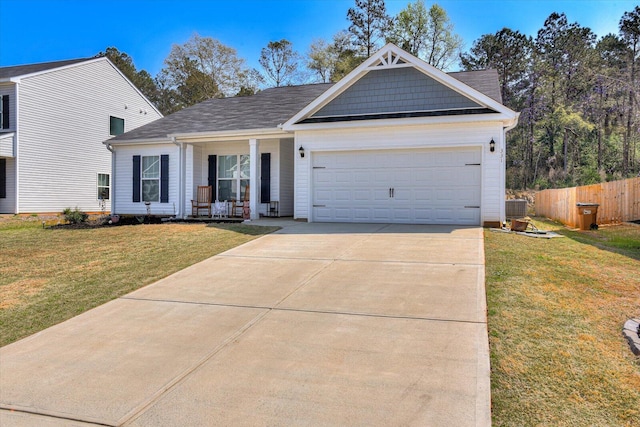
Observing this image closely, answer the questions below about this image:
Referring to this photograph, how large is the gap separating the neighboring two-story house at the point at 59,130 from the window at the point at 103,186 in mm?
24

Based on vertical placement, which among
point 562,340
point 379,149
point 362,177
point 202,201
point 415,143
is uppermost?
point 415,143

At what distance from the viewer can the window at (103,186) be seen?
21750 millimetres

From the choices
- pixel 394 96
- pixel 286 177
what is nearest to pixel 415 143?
pixel 394 96

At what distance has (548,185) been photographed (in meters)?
28.5

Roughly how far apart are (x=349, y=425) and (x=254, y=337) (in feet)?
5.52

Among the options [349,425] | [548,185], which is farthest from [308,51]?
Result: [349,425]

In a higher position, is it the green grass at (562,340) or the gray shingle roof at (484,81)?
the gray shingle roof at (484,81)

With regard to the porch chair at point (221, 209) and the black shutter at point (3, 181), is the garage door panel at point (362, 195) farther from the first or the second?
the black shutter at point (3, 181)

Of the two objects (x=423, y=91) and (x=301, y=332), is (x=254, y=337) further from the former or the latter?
(x=423, y=91)

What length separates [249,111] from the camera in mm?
15781

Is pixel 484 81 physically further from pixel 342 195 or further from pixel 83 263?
pixel 83 263

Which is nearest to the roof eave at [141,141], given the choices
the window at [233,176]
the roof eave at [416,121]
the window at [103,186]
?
the window at [233,176]

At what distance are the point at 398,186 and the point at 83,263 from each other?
7.82 metres

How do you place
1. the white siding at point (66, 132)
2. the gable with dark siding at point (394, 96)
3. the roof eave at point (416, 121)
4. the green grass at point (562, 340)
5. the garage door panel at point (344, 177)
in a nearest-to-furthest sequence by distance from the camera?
the green grass at point (562, 340) → the roof eave at point (416, 121) → the gable with dark siding at point (394, 96) → the garage door panel at point (344, 177) → the white siding at point (66, 132)
